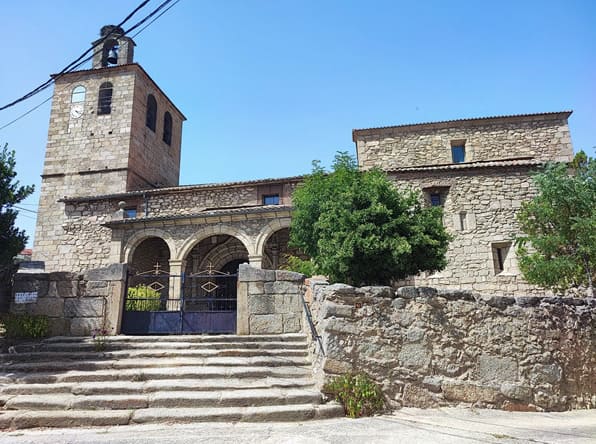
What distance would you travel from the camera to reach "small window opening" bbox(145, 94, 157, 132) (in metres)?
21.3

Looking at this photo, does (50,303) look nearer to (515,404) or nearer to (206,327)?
(206,327)

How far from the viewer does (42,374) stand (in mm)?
5473

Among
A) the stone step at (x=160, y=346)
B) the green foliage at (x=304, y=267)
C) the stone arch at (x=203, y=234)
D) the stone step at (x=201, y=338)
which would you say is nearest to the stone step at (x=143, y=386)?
the stone step at (x=160, y=346)

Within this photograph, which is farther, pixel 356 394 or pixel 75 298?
pixel 75 298

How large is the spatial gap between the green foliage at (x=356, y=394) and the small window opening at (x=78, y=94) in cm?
2087

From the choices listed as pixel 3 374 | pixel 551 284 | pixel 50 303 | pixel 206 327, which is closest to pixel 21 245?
pixel 50 303

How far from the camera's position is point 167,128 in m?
23.2

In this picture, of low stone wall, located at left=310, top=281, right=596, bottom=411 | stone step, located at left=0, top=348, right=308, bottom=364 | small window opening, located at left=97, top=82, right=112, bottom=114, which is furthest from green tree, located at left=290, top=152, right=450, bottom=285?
small window opening, located at left=97, top=82, right=112, bottom=114

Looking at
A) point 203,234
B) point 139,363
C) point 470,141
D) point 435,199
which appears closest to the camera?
point 139,363

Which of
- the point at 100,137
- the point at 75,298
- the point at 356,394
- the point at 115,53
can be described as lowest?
the point at 356,394

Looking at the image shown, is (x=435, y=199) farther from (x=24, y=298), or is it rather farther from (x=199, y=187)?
(x=24, y=298)

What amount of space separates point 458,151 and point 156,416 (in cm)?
1587

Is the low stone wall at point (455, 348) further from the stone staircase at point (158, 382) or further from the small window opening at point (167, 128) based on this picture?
the small window opening at point (167, 128)

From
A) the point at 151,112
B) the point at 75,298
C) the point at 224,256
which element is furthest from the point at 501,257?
the point at 151,112
